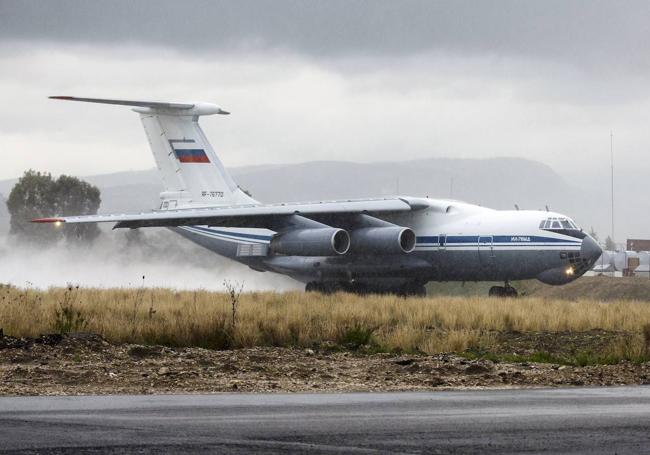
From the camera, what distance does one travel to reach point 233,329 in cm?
2092

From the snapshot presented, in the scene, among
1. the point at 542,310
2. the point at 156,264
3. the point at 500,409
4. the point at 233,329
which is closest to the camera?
the point at 500,409

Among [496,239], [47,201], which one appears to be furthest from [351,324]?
[47,201]

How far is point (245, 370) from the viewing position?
16.6m

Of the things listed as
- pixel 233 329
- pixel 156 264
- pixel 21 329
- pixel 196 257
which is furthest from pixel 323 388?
pixel 196 257

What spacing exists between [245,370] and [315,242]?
21917 mm

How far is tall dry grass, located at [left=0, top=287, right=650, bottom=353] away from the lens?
20.8 meters

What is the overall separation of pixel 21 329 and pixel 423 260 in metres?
19.2

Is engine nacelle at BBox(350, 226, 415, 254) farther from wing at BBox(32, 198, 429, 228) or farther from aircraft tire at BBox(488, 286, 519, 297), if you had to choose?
aircraft tire at BBox(488, 286, 519, 297)

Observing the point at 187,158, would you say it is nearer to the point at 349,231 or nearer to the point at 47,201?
the point at 349,231

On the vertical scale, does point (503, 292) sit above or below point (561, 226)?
below

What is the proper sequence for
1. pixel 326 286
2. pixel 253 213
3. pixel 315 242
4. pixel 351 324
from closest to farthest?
pixel 351 324
pixel 315 242
pixel 253 213
pixel 326 286

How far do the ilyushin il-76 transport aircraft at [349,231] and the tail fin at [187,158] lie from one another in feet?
0.11

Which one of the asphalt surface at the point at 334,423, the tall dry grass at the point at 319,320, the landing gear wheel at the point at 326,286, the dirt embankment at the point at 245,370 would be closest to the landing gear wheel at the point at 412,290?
the landing gear wheel at the point at 326,286

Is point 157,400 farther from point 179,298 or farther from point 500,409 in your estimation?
point 179,298
